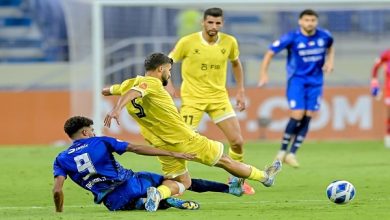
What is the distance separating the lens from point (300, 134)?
16219 millimetres

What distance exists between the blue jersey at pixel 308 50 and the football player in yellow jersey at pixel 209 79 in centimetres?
284

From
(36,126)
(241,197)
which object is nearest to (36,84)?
(36,126)

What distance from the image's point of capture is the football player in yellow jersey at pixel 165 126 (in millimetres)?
10391

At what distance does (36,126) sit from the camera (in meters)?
22.9

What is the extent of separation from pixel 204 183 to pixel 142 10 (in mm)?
11643

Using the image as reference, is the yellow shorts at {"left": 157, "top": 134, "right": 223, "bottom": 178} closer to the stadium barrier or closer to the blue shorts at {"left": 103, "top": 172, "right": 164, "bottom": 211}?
the blue shorts at {"left": 103, "top": 172, "right": 164, "bottom": 211}

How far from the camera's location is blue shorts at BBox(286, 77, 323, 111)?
52.9 ft

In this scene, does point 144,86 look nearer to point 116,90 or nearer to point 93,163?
point 116,90

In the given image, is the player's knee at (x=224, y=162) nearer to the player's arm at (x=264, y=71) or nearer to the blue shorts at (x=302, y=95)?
the player's arm at (x=264, y=71)

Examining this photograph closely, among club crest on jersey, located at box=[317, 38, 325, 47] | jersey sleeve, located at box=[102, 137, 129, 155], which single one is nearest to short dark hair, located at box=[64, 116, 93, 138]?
jersey sleeve, located at box=[102, 137, 129, 155]

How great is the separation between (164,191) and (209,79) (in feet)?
10.8

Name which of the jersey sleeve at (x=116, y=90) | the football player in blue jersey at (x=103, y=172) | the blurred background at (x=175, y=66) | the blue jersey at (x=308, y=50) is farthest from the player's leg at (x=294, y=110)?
the football player in blue jersey at (x=103, y=172)

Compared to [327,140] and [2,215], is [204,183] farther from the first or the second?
[327,140]

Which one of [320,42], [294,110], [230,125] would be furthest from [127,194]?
[320,42]
